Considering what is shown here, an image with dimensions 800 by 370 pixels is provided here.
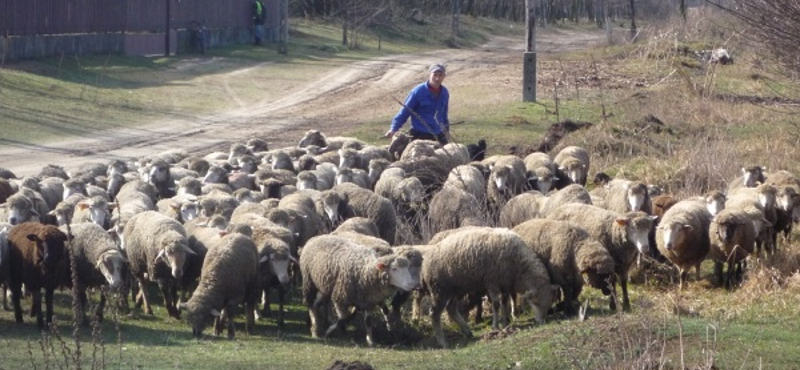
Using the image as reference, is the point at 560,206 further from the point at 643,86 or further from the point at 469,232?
the point at 643,86

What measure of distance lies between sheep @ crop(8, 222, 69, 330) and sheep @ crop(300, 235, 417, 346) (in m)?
2.54

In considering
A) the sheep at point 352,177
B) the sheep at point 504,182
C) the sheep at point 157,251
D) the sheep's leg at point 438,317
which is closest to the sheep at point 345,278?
the sheep's leg at point 438,317

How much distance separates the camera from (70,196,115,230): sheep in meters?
15.3

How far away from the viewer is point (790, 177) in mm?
18297

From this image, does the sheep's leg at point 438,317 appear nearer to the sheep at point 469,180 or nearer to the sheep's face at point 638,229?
the sheep's face at point 638,229

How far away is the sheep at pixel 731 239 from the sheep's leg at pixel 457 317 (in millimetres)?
3582

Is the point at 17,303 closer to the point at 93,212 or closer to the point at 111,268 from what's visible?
the point at 111,268

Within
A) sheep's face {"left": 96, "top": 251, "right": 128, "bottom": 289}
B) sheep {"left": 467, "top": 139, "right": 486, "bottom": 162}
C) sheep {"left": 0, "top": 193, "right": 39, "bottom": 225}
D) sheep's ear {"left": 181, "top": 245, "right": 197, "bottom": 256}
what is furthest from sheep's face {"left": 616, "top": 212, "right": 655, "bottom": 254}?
sheep {"left": 467, "top": 139, "right": 486, "bottom": 162}

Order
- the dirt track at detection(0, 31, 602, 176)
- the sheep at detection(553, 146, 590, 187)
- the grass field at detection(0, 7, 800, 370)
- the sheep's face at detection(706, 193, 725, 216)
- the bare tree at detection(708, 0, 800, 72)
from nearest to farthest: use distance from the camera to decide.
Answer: the grass field at detection(0, 7, 800, 370) < the bare tree at detection(708, 0, 800, 72) < the sheep's face at detection(706, 193, 725, 216) < the sheep at detection(553, 146, 590, 187) < the dirt track at detection(0, 31, 602, 176)

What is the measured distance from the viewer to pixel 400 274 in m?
12.8

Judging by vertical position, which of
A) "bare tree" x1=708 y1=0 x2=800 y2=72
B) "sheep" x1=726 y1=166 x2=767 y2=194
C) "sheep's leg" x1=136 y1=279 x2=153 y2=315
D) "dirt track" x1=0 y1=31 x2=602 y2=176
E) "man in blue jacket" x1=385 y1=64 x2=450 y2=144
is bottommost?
"sheep's leg" x1=136 y1=279 x2=153 y2=315

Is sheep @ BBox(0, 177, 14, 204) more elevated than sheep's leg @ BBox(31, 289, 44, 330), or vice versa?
sheep @ BBox(0, 177, 14, 204)

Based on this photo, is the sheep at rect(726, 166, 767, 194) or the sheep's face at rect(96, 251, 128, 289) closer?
the sheep's face at rect(96, 251, 128, 289)

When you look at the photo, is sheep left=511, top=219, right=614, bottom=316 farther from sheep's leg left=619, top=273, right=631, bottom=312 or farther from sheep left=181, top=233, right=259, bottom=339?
sheep left=181, top=233, right=259, bottom=339
